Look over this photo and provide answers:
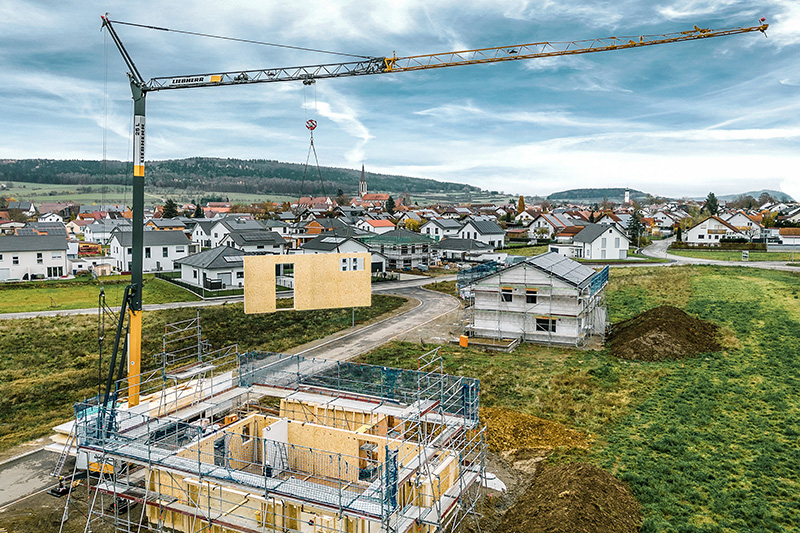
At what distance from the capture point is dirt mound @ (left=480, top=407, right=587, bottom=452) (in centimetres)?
1877

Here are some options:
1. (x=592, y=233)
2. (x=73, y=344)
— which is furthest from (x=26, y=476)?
(x=592, y=233)

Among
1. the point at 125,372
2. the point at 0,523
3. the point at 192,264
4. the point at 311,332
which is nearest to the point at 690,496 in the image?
the point at 0,523

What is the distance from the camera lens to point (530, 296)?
3334 centimetres

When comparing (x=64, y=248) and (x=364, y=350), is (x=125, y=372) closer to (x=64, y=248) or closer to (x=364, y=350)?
(x=364, y=350)

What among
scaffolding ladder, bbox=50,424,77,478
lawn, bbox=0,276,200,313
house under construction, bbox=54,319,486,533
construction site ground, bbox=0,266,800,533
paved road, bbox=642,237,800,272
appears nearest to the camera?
house under construction, bbox=54,319,486,533

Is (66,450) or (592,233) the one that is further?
(592,233)

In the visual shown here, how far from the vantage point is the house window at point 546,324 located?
32844 millimetres

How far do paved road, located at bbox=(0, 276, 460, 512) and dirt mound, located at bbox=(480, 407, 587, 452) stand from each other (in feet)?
38.5

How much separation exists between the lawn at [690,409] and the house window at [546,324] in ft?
5.48

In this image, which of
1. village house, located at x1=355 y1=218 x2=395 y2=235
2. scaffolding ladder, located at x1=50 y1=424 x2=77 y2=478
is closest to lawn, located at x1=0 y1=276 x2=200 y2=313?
scaffolding ladder, located at x1=50 y1=424 x2=77 y2=478

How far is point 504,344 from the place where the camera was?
3222 cm

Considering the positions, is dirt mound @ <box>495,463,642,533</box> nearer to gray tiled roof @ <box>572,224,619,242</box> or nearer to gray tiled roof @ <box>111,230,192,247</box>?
gray tiled roof @ <box>572,224,619,242</box>

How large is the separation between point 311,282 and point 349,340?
7.64 metres

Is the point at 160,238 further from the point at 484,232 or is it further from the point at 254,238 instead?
the point at 484,232
